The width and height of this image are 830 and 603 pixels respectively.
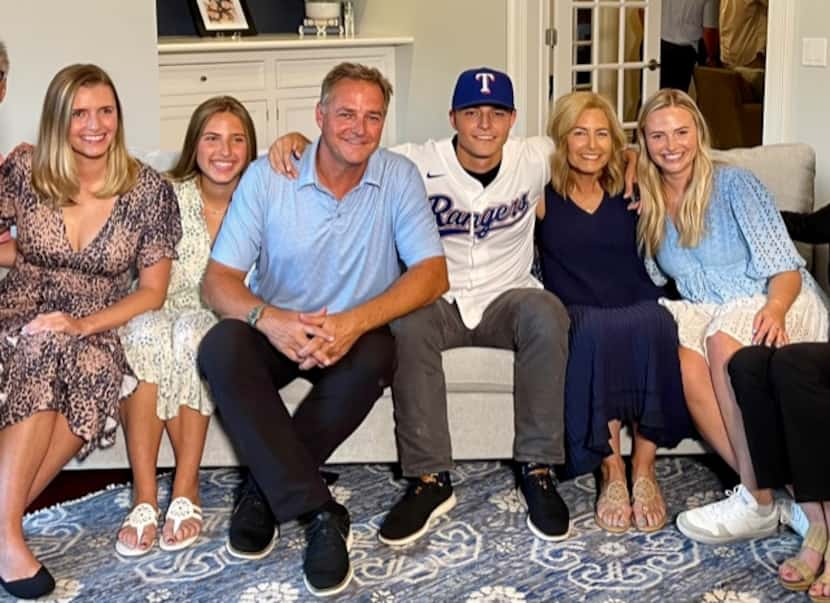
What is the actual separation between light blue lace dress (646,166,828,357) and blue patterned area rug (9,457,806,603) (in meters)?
0.47

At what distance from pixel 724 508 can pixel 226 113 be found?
1542 mm

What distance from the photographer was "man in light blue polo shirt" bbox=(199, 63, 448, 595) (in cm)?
259

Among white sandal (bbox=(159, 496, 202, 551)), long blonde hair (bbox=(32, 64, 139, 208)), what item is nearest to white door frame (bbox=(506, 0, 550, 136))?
long blonde hair (bbox=(32, 64, 139, 208))

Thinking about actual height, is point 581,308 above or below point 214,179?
below

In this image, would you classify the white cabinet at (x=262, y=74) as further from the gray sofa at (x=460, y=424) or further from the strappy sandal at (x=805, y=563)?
the strappy sandal at (x=805, y=563)

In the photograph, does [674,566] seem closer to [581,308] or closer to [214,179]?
[581,308]

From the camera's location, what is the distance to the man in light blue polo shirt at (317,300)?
2.59m

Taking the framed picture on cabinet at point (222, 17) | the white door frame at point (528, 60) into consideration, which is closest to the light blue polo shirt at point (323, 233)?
the white door frame at point (528, 60)

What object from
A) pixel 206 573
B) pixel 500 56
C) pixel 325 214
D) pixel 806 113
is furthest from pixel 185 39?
pixel 206 573

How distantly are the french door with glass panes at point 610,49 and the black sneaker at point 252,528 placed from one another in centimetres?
333

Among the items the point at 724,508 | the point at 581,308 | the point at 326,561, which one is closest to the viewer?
the point at 326,561

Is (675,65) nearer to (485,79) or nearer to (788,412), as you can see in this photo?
(485,79)

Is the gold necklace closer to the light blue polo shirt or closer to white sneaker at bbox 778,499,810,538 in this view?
the light blue polo shirt

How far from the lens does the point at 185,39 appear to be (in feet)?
21.3
